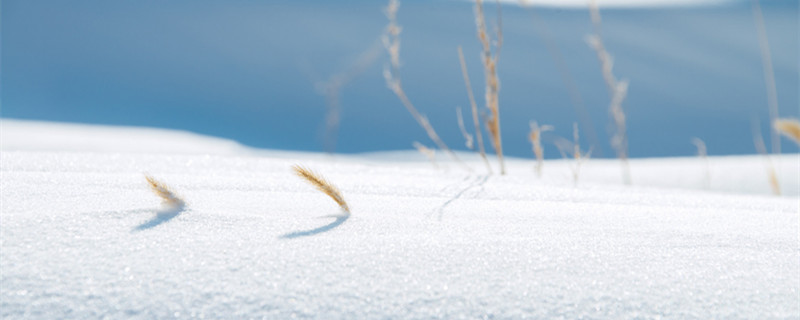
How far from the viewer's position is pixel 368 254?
747 millimetres

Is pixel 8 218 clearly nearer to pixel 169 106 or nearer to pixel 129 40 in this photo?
pixel 169 106

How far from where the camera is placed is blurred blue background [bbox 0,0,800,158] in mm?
4625

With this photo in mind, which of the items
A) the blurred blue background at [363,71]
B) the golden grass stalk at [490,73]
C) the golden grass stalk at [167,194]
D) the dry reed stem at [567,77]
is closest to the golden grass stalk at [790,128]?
the golden grass stalk at [490,73]

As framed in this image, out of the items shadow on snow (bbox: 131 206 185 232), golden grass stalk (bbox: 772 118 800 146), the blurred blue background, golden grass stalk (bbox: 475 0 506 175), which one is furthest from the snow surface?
the blurred blue background

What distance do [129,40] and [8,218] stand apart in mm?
4964

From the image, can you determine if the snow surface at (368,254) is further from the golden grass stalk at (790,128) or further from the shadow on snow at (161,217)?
the golden grass stalk at (790,128)

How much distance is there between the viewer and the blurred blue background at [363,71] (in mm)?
4625

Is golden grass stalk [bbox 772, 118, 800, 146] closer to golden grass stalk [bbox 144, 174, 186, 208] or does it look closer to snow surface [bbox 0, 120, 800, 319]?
snow surface [bbox 0, 120, 800, 319]

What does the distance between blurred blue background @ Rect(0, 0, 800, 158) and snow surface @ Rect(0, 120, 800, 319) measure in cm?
325

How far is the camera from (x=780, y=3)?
689 cm

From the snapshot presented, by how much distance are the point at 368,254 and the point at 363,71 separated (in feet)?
14.9

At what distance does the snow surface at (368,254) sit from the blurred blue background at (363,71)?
10.7ft

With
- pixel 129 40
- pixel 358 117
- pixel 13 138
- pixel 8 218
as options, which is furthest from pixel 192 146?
pixel 8 218

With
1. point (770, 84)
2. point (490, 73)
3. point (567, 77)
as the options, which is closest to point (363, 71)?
point (567, 77)
